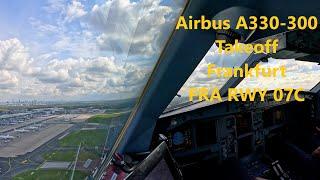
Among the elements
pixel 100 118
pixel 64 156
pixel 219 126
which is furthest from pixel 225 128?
pixel 64 156

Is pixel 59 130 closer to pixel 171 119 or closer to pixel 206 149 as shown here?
pixel 171 119

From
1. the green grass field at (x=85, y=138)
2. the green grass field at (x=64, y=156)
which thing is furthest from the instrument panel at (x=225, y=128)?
the green grass field at (x=64, y=156)

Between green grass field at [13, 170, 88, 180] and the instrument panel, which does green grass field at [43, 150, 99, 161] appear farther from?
the instrument panel

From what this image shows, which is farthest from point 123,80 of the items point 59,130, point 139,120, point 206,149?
point 206,149

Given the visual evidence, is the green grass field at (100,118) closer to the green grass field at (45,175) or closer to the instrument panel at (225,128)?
the green grass field at (45,175)

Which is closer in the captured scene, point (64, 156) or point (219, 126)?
point (64, 156)

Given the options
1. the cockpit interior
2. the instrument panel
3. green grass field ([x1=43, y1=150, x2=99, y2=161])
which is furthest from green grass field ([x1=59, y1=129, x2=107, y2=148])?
the instrument panel

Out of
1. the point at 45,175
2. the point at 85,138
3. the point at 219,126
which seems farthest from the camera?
the point at 219,126

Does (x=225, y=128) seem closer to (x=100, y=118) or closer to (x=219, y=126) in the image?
(x=219, y=126)

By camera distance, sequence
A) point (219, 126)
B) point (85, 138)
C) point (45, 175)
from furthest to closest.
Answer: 1. point (219, 126)
2. point (85, 138)
3. point (45, 175)
